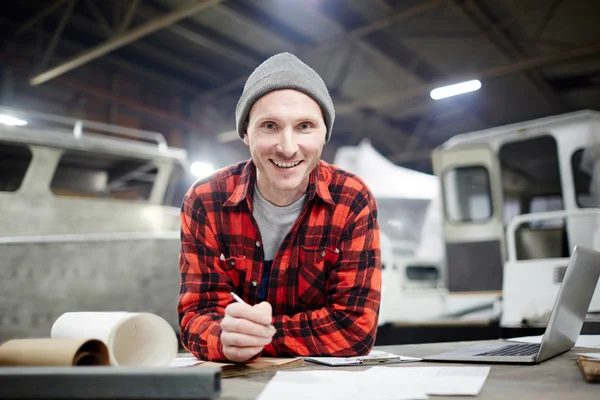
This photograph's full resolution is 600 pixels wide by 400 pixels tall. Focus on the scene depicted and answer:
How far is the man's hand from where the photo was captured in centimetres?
102

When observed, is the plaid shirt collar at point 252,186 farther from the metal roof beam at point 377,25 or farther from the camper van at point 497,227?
the metal roof beam at point 377,25

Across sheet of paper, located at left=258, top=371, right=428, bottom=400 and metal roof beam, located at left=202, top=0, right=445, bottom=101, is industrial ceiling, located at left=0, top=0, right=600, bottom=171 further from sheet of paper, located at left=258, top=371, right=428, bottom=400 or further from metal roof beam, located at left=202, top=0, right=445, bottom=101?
sheet of paper, located at left=258, top=371, right=428, bottom=400

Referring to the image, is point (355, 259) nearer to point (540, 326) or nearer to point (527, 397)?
point (527, 397)

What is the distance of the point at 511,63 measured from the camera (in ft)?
23.0

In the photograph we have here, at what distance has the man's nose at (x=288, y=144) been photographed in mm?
1407

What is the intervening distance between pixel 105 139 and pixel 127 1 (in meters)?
3.20

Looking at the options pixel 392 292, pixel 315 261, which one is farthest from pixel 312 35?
pixel 315 261

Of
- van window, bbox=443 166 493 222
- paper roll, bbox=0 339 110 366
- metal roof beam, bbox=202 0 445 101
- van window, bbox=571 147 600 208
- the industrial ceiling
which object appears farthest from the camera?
the industrial ceiling

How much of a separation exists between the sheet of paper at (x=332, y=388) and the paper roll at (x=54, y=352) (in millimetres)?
263

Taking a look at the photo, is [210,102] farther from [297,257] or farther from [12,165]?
[297,257]

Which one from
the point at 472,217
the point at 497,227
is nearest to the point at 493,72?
the point at 472,217

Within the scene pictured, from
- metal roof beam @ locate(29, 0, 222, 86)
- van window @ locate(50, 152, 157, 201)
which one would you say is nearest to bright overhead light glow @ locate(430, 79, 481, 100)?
metal roof beam @ locate(29, 0, 222, 86)

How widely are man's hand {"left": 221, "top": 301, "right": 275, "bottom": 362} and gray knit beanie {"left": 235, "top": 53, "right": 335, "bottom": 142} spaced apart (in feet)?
2.28

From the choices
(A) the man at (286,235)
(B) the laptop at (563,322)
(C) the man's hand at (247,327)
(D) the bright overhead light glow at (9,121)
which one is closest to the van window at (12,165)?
(D) the bright overhead light glow at (9,121)
